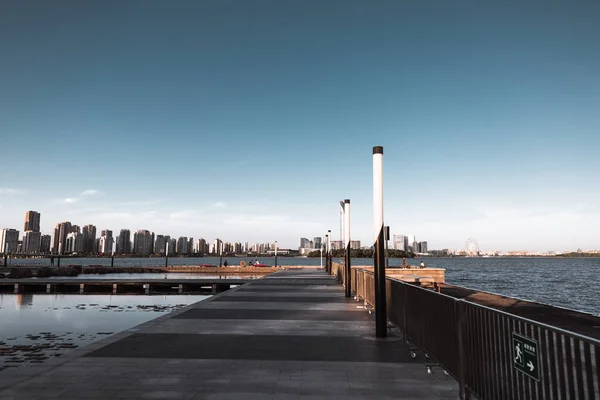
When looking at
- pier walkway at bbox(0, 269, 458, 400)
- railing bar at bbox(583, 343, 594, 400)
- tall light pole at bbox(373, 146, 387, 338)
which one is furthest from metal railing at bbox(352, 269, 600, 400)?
tall light pole at bbox(373, 146, 387, 338)

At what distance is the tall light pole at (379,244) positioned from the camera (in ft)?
29.3

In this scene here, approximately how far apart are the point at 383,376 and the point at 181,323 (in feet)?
21.4

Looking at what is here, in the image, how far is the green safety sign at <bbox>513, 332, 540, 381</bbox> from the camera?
3774 millimetres

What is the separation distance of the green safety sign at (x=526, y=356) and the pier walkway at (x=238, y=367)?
1627mm

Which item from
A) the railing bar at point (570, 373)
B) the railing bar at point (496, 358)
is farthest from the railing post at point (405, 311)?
the railing bar at point (570, 373)

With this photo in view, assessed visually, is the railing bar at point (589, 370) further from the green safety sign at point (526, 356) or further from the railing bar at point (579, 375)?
the green safety sign at point (526, 356)

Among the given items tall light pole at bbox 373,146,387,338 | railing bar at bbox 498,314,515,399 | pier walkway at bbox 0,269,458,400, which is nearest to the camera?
railing bar at bbox 498,314,515,399

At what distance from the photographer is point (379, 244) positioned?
8.92 m

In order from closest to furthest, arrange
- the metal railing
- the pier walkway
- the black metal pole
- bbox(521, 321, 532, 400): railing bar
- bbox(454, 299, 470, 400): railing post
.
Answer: the metal railing → bbox(521, 321, 532, 400): railing bar → bbox(454, 299, 470, 400): railing post → the pier walkway → the black metal pole

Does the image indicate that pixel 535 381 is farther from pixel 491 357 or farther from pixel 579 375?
pixel 491 357

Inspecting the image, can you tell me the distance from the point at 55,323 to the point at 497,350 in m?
17.9

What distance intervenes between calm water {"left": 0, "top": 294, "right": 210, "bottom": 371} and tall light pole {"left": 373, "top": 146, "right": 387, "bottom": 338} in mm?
8139

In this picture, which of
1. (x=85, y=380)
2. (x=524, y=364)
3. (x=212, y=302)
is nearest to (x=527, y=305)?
(x=212, y=302)

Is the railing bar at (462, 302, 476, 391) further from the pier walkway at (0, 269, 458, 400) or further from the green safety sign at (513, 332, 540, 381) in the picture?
the green safety sign at (513, 332, 540, 381)
